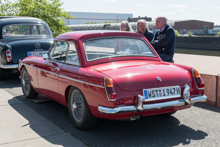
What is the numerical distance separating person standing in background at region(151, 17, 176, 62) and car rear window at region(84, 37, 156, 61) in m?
1.81

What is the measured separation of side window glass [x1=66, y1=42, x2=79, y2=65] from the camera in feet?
16.2

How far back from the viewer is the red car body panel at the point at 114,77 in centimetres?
411

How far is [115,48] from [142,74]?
3.20 feet

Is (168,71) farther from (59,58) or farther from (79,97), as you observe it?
(59,58)

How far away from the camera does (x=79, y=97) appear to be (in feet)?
15.6

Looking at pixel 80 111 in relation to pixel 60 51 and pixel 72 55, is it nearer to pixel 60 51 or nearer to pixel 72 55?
pixel 72 55

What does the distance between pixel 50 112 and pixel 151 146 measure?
256cm

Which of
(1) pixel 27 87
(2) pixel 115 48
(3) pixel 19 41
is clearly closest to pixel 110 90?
(2) pixel 115 48

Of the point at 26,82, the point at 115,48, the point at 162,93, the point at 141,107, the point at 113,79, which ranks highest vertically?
the point at 115,48

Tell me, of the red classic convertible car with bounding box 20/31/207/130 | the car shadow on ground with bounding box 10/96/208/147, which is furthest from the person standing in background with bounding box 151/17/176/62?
the car shadow on ground with bounding box 10/96/208/147

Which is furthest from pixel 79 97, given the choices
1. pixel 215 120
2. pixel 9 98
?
pixel 9 98

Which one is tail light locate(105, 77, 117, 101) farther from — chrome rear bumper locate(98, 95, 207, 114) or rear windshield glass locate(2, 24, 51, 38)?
rear windshield glass locate(2, 24, 51, 38)

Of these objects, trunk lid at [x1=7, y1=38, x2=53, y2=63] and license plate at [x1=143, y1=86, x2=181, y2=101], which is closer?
license plate at [x1=143, y1=86, x2=181, y2=101]

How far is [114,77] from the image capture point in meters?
4.14
